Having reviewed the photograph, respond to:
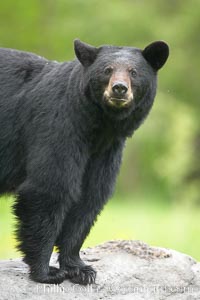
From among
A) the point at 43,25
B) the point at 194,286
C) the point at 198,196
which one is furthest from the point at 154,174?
the point at 194,286

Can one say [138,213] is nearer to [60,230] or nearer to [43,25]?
[43,25]

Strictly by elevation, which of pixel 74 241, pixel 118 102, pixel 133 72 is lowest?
Answer: pixel 74 241

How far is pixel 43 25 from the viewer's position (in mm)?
27031

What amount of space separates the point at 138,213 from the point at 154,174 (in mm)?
5748

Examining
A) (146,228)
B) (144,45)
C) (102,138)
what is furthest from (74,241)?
(144,45)

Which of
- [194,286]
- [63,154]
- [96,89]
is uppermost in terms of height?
[96,89]

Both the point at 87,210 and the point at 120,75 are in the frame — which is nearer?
the point at 120,75

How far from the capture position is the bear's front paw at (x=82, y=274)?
8008mm

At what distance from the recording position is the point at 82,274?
8055mm

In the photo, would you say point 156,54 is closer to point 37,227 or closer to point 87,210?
point 87,210

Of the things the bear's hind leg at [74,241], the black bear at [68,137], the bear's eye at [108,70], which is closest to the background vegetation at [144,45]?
the bear's hind leg at [74,241]

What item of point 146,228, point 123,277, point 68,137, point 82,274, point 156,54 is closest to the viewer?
point 68,137

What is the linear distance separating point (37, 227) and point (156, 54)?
5.51 feet

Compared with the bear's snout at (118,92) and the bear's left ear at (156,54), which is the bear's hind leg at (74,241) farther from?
the bear's left ear at (156,54)
